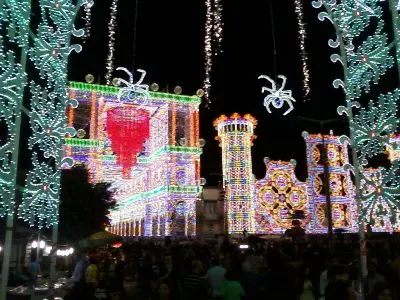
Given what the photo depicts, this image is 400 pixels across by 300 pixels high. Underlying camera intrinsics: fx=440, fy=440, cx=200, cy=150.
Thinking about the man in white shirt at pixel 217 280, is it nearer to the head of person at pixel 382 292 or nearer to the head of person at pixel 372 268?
the head of person at pixel 372 268

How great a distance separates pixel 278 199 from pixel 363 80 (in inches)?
812

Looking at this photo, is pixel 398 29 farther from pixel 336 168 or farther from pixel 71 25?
pixel 336 168

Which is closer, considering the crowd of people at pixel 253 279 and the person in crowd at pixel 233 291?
the crowd of people at pixel 253 279

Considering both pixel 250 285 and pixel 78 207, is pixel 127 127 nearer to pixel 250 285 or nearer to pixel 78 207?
pixel 78 207

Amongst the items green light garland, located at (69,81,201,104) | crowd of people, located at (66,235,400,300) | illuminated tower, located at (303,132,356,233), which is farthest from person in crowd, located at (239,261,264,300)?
green light garland, located at (69,81,201,104)

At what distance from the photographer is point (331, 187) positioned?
1171 inches

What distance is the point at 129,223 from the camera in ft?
Result: 145

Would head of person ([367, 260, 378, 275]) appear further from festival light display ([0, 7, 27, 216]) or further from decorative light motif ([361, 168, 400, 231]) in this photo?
festival light display ([0, 7, 27, 216])

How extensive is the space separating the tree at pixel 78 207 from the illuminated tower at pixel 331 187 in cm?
1382

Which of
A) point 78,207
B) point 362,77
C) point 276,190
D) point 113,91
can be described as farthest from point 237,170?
point 362,77

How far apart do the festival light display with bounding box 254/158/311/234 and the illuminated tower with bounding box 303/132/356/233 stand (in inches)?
26.5

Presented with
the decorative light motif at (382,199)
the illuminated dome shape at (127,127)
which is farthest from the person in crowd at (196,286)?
the illuminated dome shape at (127,127)

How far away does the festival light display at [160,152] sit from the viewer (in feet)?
104

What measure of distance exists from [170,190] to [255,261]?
22625mm
